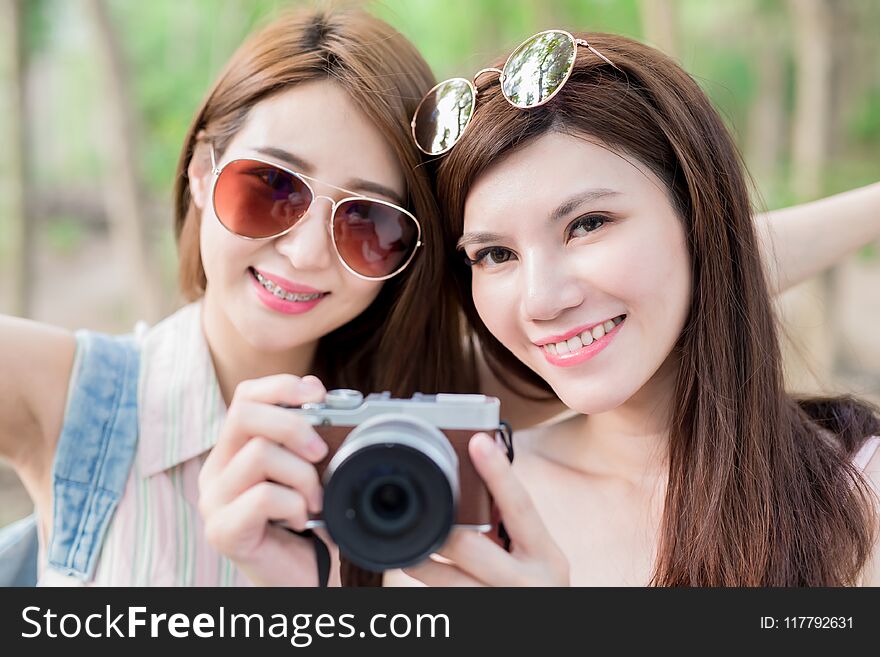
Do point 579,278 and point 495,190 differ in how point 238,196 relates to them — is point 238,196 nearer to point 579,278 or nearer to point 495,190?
point 495,190

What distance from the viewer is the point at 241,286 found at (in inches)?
93.5

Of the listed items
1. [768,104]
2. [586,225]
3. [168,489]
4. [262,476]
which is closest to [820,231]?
[586,225]

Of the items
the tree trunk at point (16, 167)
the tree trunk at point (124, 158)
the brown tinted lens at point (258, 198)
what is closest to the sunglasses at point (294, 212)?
A: the brown tinted lens at point (258, 198)

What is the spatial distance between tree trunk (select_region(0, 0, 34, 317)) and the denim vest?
3599 millimetres

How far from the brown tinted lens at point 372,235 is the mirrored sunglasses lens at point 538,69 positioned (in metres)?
0.45

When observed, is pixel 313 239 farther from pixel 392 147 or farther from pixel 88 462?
pixel 88 462

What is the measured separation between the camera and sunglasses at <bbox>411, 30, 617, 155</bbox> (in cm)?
206

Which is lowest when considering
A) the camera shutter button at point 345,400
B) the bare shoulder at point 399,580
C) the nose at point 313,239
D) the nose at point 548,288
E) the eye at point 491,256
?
the bare shoulder at point 399,580

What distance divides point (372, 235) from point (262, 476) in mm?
829

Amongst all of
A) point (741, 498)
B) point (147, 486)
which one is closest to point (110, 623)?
point (147, 486)

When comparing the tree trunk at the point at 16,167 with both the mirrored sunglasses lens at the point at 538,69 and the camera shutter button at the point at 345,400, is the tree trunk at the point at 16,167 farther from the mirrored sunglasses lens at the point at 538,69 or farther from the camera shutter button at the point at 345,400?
the camera shutter button at the point at 345,400

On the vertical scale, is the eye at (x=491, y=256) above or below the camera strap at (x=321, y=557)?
above

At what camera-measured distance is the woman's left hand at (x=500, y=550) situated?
1.62 metres

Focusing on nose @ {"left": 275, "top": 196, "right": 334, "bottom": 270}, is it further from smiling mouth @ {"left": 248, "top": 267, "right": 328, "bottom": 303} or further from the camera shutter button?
the camera shutter button
